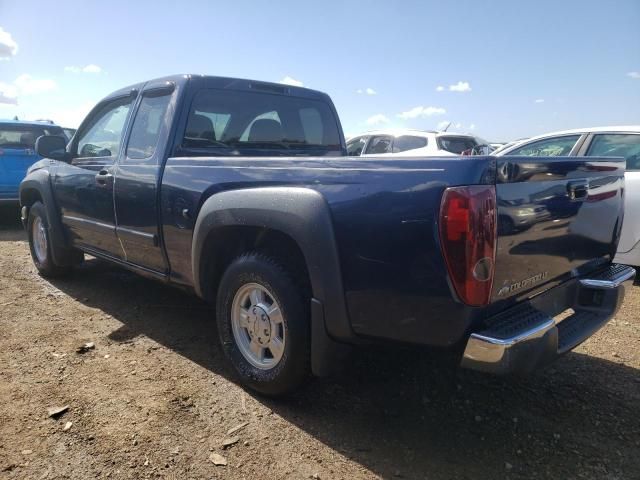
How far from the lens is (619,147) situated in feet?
16.1

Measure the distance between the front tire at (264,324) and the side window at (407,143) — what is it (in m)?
7.36

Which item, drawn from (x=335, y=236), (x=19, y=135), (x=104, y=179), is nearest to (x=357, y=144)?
(x=19, y=135)

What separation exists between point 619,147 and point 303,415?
4.38 metres

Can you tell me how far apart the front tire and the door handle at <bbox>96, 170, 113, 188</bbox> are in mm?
1479

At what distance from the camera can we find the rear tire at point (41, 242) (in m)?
4.82

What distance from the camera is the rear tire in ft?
15.8

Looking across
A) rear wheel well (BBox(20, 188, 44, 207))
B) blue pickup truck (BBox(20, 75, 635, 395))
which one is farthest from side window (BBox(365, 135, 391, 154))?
rear wheel well (BBox(20, 188, 44, 207))

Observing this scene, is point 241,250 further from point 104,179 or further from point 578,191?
point 578,191

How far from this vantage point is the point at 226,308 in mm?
2850

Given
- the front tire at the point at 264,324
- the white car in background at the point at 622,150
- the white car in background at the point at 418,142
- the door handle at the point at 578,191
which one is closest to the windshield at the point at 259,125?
the front tire at the point at 264,324

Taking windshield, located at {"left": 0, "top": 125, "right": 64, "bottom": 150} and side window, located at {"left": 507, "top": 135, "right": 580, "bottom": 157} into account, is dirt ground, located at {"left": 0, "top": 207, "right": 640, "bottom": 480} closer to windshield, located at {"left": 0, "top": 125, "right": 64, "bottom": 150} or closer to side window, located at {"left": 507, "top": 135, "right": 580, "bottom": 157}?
side window, located at {"left": 507, "top": 135, "right": 580, "bottom": 157}

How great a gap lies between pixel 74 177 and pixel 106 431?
2.56m

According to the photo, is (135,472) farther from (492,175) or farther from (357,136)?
(357,136)

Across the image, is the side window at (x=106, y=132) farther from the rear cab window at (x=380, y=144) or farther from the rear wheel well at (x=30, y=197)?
the rear cab window at (x=380, y=144)
